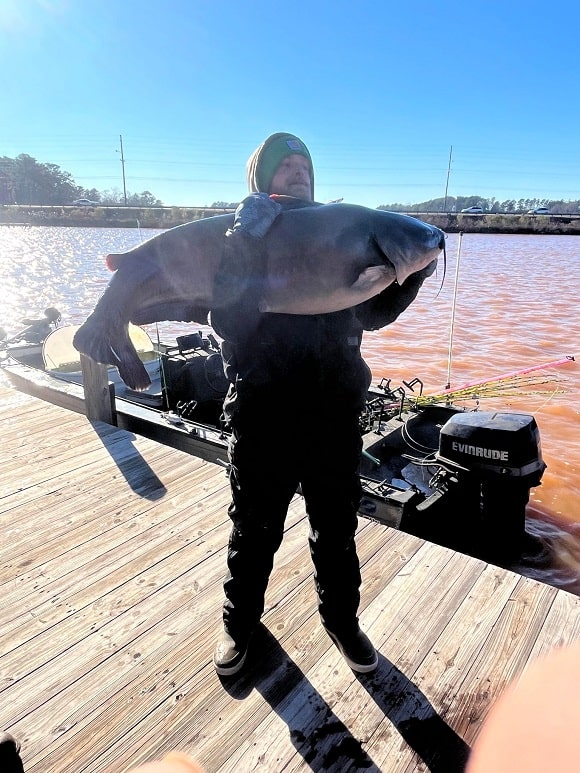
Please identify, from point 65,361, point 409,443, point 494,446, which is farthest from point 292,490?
point 65,361

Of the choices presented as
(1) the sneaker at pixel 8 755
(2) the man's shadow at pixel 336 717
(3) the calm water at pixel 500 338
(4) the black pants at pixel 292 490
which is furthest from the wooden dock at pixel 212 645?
(3) the calm water at pixel 500 338

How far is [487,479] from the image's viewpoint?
404cm

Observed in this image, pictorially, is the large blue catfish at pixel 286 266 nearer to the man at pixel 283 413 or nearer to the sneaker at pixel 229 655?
the man at pixel 283 413

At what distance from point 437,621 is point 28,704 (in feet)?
6.06

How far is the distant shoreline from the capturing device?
51.6 m

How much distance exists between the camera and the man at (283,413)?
1.86 m

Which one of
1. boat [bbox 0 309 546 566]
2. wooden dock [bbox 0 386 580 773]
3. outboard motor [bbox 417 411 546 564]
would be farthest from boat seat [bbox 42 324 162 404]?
outboard motor [bbox 417 411 546 564]

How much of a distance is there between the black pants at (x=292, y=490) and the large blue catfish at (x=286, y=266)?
408 millimetres

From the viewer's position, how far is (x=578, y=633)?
2451 millimetres

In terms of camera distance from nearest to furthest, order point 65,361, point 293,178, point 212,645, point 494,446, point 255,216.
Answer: point 255,216, point 293,178, point 212,645, point 494,446, point 65,361

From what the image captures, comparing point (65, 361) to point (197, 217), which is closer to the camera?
point (65, 361)

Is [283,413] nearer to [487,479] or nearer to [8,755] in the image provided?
[8,755]

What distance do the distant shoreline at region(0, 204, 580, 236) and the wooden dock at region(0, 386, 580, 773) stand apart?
4556cm

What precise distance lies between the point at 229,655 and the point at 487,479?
2.59m
